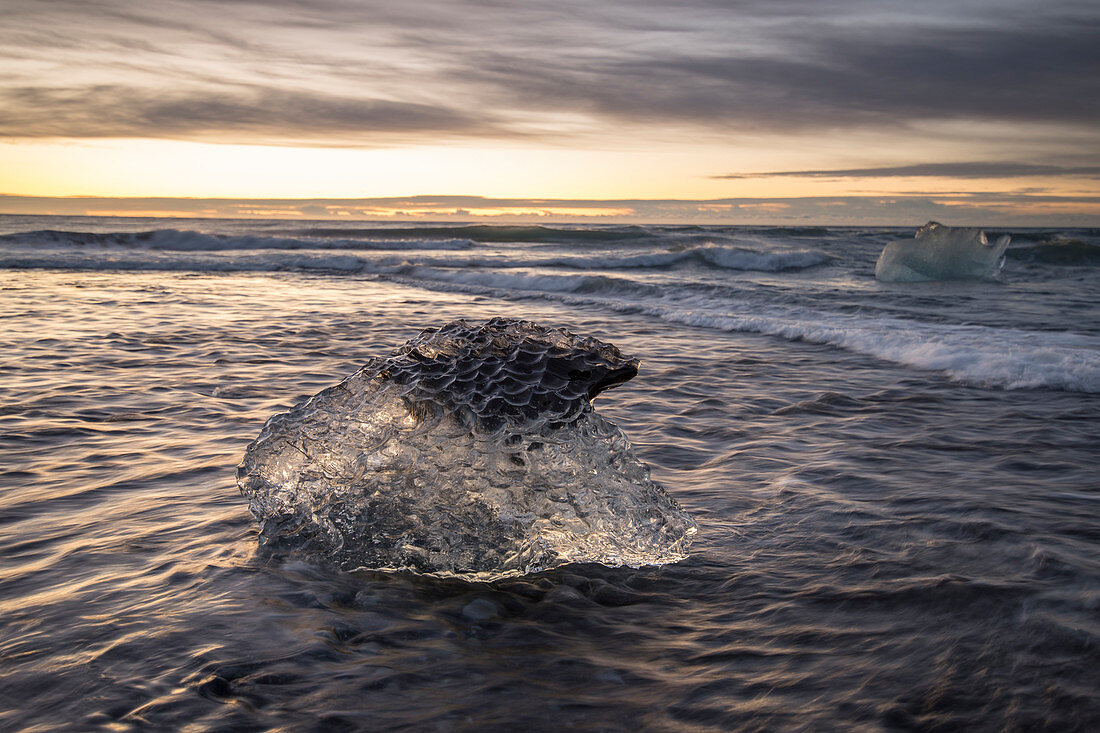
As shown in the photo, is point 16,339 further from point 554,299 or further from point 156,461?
point 554,299

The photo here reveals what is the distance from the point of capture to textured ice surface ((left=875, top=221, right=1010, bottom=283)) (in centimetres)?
1956

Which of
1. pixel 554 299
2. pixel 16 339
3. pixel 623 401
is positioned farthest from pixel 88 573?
pixel 554 299

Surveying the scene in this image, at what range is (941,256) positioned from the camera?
19859mm

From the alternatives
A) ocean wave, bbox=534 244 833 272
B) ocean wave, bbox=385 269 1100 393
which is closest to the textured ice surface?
ocean wave, bbox=534 244 833 272

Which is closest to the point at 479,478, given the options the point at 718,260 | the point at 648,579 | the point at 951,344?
the point at 648,579

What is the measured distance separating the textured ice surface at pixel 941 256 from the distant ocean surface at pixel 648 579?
1404cm

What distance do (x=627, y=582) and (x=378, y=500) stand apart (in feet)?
3.18

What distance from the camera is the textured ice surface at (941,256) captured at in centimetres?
1956

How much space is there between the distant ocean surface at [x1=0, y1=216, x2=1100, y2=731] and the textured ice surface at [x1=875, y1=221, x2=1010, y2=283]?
46.1 ft

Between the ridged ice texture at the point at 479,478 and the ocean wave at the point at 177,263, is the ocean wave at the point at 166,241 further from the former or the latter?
the ridged ice texture at the point at 479,478

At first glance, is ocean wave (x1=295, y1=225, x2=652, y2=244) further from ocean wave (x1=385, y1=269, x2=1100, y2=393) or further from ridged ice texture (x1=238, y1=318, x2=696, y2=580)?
ridged ice texture (x1=238, y1=318, x2=696, y2=580)

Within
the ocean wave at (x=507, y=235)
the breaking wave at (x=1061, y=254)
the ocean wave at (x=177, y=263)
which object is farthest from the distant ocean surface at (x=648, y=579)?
the ocean wave at (x=507, y=235)

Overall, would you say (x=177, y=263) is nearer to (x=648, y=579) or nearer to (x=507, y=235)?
(x=648, y=579)

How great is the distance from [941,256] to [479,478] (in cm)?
2057
